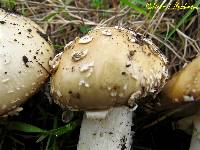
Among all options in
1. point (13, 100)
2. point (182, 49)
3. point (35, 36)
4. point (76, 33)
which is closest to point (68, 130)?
point (13, 100)

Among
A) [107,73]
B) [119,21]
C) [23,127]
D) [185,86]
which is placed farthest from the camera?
[119,21]

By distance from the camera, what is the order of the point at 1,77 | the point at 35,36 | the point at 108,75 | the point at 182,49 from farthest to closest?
the point at 182,49, the point at 35,36, the point at 1,77, the point at 108,75

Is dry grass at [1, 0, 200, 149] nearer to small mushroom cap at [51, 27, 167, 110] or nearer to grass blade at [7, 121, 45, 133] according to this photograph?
grass blade at [7, 121, 45, 133]

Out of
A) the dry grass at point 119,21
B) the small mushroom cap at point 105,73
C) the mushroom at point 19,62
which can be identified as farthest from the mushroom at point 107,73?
the dry grass at point 119,21

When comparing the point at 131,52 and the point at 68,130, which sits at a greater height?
the point at 131,52

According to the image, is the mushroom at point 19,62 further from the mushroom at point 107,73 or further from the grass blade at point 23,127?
the grass blade at point 23,127

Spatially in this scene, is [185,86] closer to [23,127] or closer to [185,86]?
[185,86]

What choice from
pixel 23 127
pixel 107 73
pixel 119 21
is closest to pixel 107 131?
pixel 107 73

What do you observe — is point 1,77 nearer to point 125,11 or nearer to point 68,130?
point 68,130
